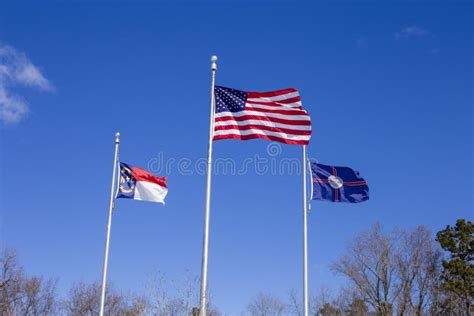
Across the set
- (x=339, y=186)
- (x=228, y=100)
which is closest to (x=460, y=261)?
A: (x=339, y=186)

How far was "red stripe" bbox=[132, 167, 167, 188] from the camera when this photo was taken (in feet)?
78.7

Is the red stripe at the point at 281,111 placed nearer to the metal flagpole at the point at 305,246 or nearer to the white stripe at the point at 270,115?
Answer: the white stripe at the point at 270,115

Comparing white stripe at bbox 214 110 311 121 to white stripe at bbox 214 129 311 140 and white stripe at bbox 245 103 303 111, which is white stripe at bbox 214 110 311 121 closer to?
white stripe at bbox 245 103 303 111

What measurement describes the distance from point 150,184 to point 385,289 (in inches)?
1169

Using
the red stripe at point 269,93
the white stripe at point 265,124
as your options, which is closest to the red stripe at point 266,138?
the white stripe at point 265,124

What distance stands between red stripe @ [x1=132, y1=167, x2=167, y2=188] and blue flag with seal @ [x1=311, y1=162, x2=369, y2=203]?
656 cm

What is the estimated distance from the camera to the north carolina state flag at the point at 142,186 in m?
23.9

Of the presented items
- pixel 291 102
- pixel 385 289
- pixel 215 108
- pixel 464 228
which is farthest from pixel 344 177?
pixel 464 228

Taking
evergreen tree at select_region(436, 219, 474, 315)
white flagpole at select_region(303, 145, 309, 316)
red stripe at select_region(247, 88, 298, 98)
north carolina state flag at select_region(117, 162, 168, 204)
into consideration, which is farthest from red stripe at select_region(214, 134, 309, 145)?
evergreen tree at select_region(436, 219, 474, 315)

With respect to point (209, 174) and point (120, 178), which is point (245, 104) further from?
point (120, 178)

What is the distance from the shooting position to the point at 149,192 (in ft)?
78.4

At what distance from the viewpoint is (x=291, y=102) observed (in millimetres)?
17828

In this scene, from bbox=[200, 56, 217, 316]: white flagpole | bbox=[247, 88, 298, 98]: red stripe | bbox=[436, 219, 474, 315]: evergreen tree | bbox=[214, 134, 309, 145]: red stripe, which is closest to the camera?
bbox=[200, 56, 217, 316]: white flagpole

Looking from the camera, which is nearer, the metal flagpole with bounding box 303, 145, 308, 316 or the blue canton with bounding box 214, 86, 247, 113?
the blue canton with bounding box 214, 86, 247, 113
